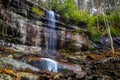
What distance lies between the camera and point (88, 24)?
38312mm

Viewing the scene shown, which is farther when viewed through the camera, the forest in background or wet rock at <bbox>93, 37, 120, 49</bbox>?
the forest in background

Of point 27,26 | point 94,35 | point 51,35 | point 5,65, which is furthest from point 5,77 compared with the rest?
point 94,35

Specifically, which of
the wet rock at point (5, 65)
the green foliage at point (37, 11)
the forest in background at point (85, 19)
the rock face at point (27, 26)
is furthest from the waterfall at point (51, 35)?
the wet rock at point (5, 65)

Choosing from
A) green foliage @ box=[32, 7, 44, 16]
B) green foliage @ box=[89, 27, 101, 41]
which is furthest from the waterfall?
green foliage @ box=[89, 27, 101, 41]

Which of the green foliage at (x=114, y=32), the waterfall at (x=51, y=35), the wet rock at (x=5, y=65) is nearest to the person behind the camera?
the wet rock at (x=5, y=65)

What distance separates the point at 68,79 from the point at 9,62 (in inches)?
204

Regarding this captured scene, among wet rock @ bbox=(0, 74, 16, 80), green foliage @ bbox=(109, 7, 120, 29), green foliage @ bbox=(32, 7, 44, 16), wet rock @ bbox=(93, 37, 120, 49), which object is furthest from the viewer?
green foliage @ bbox=(109, 7, 120, 29)

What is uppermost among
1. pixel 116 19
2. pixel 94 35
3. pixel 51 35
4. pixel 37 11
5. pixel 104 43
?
pixel 37 11

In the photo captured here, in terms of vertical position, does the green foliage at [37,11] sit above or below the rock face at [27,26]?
above

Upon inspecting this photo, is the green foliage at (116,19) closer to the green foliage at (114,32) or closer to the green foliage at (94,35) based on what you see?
the green foliage at (114,32)

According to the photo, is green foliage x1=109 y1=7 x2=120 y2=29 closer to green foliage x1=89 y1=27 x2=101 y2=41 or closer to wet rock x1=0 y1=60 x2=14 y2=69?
green foliage x1=89 y1=27 x2=101 y2=41

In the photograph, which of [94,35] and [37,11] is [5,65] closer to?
[37,11]

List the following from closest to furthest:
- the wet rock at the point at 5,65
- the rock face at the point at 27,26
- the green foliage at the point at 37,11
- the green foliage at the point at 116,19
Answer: the wet rock at the point at 5,65, the rock face at the point at 27,26, the green foliage at the point at 37,11, the green foliage at the point at 116,19

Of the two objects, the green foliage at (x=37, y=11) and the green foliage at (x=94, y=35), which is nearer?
the green foliage at (x=37, y=11)
